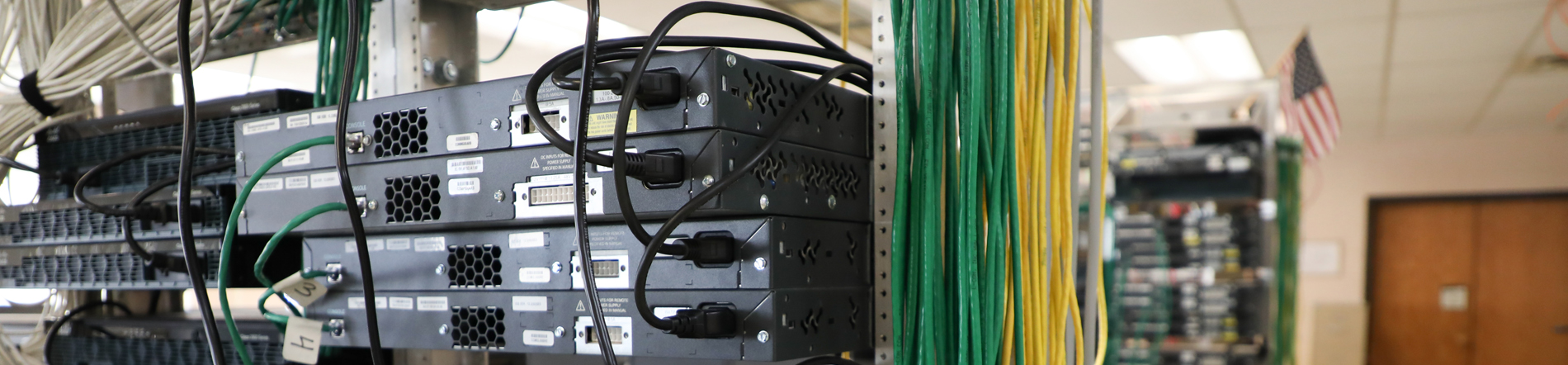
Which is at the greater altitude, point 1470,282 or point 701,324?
point 701,324

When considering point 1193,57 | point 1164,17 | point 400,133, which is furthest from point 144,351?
point 1193,57

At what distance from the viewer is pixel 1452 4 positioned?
3428 millimetres

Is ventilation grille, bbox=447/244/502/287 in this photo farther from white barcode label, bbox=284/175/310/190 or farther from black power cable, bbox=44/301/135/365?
black power cable, bbox=44/301/135/365

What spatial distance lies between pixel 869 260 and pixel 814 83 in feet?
0.66

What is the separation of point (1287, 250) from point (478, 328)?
3861mm

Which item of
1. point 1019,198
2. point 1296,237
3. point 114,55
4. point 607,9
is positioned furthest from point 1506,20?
point 114,55

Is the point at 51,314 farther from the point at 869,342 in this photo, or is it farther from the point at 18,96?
the point at 869,342

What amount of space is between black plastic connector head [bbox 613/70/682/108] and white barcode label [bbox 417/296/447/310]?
309mm

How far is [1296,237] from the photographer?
3965mm

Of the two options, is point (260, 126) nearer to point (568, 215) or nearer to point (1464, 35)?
point (568, 215)

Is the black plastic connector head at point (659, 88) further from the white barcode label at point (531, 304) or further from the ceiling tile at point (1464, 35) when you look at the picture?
the ceiling tile at point (1464, 35)

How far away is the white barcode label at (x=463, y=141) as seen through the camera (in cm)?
73

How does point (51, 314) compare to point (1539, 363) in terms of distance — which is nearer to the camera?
point (51, 314)

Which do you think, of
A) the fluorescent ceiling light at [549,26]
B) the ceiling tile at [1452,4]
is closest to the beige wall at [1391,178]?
the ceiling tile at [1452,4]
